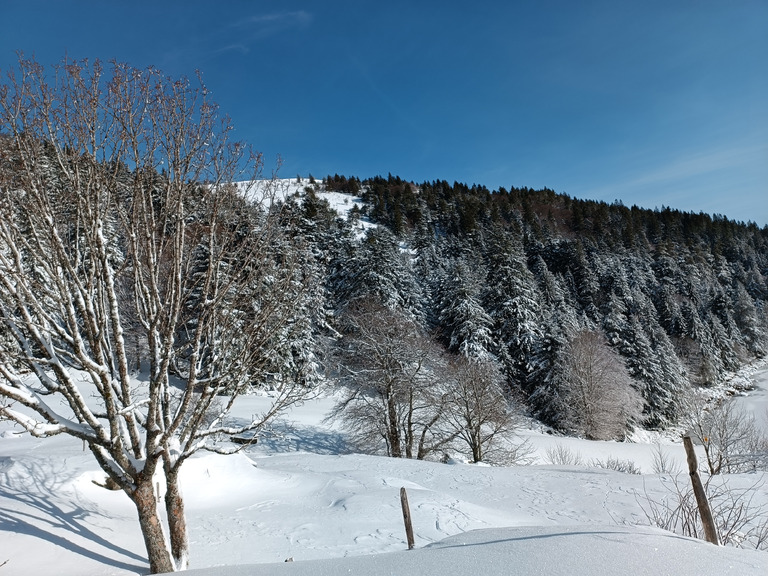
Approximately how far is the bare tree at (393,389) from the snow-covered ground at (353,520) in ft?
15.3

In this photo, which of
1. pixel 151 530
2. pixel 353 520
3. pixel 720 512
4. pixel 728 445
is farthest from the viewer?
pixel 728 445

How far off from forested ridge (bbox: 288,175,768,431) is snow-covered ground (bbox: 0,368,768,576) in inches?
215

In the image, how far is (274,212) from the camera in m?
6.11

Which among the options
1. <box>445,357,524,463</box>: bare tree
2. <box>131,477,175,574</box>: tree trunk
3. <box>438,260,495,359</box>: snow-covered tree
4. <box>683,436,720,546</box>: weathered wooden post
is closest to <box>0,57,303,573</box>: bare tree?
<box>131,477,175,574</box>: tree trunk

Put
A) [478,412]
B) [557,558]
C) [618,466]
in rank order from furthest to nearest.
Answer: [478,412] < [618,466] < [557,558]

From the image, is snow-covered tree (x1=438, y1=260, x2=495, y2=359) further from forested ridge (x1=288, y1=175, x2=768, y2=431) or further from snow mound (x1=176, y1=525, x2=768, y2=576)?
snow mound (x1=176, y1=525, x2=768, y2=576)

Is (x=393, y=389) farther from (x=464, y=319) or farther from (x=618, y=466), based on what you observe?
(x=464, y=319)

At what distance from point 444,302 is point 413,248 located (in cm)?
2443

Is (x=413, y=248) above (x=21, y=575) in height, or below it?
above

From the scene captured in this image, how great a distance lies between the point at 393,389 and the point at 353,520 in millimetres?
11213

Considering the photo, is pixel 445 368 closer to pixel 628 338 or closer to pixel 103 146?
pixel 103 146

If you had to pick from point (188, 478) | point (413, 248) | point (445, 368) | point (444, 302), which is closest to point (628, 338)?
point (444, 302)

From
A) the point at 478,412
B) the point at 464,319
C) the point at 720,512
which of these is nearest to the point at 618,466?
the point at 478,412

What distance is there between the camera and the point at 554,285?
46719mm
